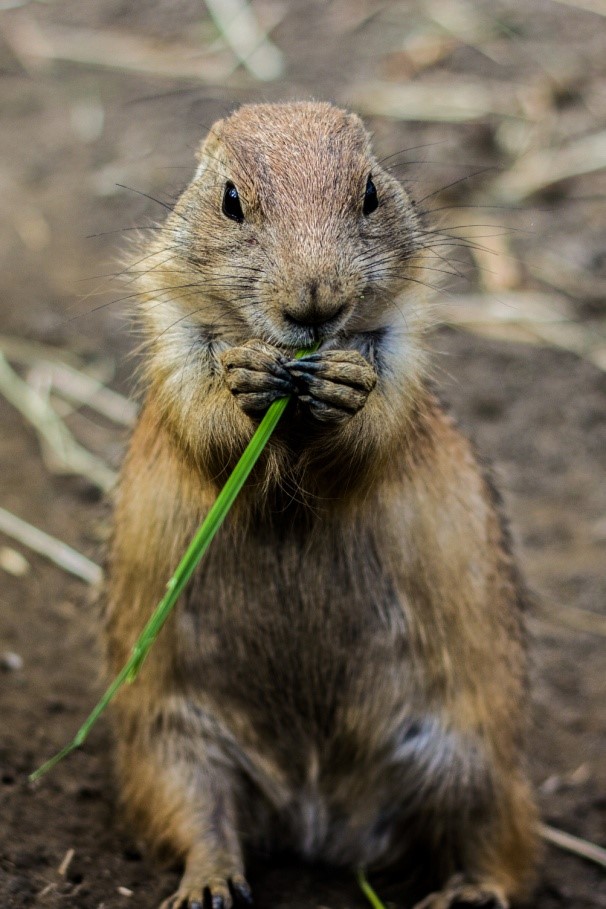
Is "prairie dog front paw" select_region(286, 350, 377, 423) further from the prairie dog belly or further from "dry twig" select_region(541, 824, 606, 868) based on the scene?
"dry twig" select_region(541, 824, 606, 868)

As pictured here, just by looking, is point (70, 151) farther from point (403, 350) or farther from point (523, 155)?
point (403, 350)

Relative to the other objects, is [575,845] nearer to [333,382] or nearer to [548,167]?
[333,382]

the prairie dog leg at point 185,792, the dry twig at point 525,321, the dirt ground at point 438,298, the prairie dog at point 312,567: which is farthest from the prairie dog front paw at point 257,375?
the dry twig at point 525,321

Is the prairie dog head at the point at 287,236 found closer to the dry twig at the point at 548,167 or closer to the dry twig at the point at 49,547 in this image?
the dry twig at the point at 49,547

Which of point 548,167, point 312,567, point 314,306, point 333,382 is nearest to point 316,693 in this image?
point 312,567

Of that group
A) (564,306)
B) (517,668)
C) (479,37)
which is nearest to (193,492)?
(517,668)

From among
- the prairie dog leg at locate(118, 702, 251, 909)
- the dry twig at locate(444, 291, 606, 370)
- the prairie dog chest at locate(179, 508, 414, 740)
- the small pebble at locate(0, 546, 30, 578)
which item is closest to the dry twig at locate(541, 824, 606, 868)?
the prairie dog chest at locate(179, 508, 414, 740)
